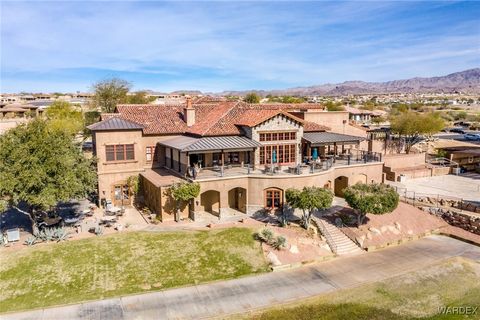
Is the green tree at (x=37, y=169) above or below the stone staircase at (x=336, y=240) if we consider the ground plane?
above

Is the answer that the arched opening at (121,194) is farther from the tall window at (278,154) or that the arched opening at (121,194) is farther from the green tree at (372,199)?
the green tree at (372,199)

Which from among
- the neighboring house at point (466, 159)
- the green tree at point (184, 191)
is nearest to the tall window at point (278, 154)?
the green tree at point (184, 191)

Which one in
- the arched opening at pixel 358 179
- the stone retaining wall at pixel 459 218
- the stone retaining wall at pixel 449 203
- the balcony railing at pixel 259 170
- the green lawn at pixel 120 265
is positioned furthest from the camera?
the arched opening at pixel 358 179

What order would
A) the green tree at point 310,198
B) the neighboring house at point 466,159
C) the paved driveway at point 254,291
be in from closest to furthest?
the paved driveway at point 254,291, the green tree at point 310,198, the neighboring house at point 466,159

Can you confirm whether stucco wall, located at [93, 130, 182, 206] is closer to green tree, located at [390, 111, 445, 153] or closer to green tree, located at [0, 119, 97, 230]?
green tree, located at [0, 119, 97, 230]

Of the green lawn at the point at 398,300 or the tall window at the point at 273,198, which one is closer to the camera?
the green lawn at the point at 398,300

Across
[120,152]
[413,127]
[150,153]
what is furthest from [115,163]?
[413,127]

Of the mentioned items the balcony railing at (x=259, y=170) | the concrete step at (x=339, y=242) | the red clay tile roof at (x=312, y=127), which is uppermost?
the red clay tile roof at (x=312, y=127)
